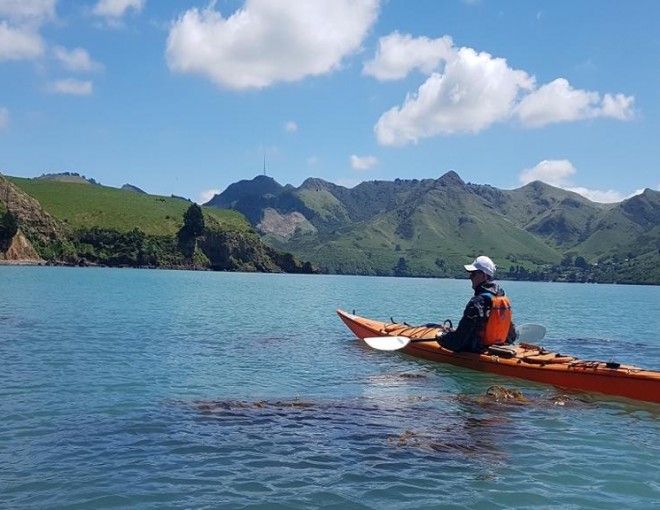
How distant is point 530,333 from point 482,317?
489 cm

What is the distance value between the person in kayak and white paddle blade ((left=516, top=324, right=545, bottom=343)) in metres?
2.37

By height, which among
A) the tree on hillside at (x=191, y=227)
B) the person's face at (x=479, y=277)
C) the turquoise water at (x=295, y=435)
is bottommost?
the turquoise water at (x=295, y=435)

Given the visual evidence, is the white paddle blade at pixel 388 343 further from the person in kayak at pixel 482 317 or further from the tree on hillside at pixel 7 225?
the tree on hillside at pixel 7 225

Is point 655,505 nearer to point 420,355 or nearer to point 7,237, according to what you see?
point 420,355

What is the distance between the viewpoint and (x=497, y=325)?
19.8 metres

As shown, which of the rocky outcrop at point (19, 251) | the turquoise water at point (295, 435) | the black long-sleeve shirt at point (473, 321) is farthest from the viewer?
the rocky outcrop at point (19, 251)

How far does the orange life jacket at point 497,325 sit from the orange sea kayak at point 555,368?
50cm

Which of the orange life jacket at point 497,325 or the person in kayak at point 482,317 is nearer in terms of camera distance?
the person in kayak at point 482,317

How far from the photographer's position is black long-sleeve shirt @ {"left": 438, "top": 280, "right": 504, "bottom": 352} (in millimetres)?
18652

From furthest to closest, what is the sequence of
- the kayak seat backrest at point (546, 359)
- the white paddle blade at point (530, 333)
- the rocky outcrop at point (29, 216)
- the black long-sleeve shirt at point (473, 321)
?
the rocky outcrop at point (29, 216) → the white paddle blade at point (530, 333) → the black long-sleeve shirt at point (473, 321) → the kayak seat backrest at point (546, 359)

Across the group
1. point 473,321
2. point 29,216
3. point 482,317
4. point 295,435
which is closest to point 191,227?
point 29,216

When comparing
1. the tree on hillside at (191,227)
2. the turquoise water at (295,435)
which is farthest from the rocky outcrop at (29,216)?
the turquoise water at (295,435)

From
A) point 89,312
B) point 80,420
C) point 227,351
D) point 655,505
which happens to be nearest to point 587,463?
point 655,505

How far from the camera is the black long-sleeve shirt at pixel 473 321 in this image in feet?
61.2
